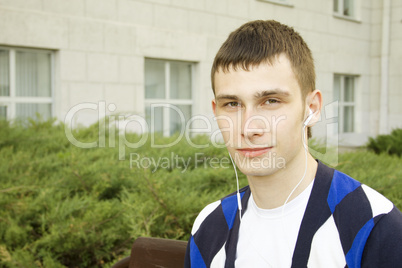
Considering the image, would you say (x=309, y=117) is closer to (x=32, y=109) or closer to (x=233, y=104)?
(x=233, y=104)

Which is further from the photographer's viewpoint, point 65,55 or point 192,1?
point 192,1

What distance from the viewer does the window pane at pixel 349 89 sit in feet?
45.7

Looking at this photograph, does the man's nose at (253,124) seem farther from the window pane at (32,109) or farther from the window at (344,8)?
the window at (344,8)

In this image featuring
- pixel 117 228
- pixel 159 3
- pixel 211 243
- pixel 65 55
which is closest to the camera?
pixel 211 243

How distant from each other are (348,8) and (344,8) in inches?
7.8

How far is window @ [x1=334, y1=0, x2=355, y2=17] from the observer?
13281 millimetres

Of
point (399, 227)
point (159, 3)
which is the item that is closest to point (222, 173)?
point (399, 227)

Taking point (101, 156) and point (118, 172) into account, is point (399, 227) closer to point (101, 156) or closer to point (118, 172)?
point (118, 172)

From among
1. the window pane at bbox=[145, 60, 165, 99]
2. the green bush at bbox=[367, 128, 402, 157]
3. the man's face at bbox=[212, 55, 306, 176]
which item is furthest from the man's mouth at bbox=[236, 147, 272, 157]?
the window pane at bbox=[145, 60, 165, 99]

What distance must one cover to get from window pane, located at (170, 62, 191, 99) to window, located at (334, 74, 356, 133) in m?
5.58

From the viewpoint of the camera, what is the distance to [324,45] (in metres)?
12.4

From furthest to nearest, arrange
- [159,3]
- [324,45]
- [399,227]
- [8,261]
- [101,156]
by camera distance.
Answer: [324,45], [159,3], [101,156], [8,261], [399,227]

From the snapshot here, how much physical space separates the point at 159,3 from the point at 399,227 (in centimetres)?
816

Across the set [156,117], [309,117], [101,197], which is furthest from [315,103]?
[156,117]
